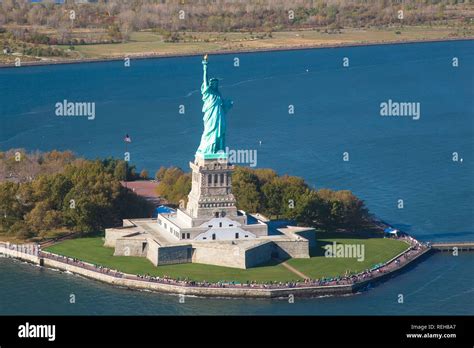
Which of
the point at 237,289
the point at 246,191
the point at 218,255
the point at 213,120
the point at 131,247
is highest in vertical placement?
the point at 213,120

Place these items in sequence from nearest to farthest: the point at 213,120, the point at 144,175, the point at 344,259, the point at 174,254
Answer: the point at 174,254
the point at 344,259
the point at 213,120
the point at 144,175

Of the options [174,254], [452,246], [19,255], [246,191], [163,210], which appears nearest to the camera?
[174,254]

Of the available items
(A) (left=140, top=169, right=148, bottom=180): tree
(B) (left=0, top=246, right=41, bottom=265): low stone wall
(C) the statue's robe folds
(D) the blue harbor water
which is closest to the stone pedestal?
(C) the statue's robe folds

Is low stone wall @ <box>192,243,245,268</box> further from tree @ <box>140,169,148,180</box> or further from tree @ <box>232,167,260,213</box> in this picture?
tree @ <box>140,169,148,180</box>

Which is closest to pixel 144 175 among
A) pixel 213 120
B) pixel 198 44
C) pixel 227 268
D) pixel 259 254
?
pixel 213 120

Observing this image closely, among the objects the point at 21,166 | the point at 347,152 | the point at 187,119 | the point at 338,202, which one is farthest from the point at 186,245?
the point at 187,119

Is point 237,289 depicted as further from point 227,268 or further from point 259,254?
point 259,254

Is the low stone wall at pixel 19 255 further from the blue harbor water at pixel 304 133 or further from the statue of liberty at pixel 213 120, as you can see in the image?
the statue of liberty at pixel 213 120
